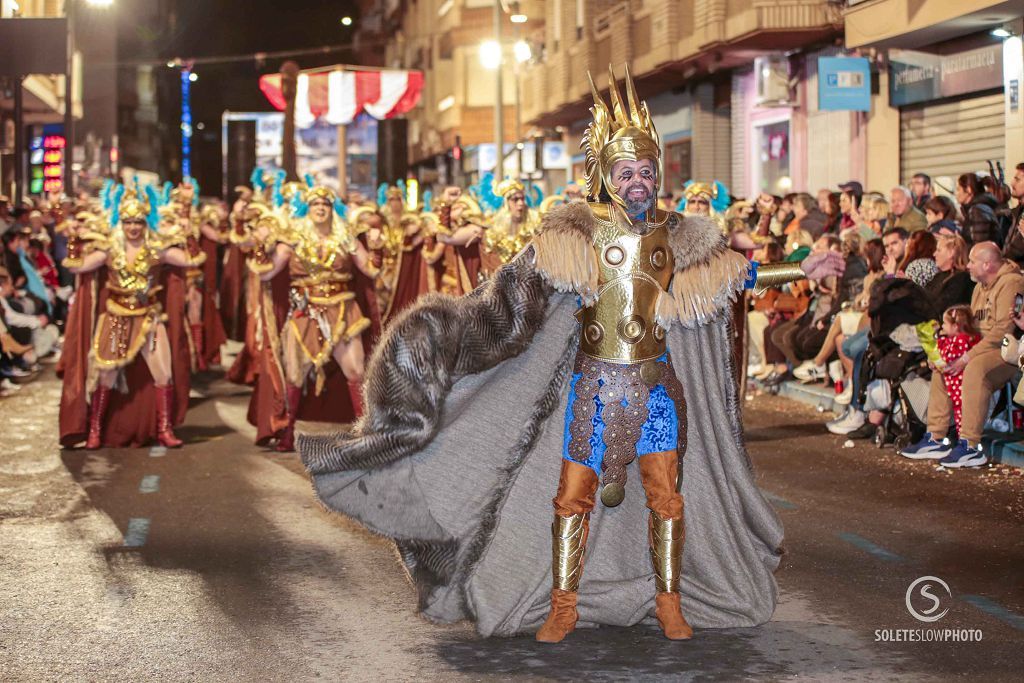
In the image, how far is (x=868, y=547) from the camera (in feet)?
27.7

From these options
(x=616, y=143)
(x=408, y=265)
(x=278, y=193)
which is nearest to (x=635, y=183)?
(x=616, y=143)

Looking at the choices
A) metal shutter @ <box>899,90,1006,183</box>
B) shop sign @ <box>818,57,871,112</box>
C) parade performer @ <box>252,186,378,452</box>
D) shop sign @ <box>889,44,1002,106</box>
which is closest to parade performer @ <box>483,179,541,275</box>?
parade performer @ <box>252,186,378,452</box>

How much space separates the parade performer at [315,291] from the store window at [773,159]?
47.4ft

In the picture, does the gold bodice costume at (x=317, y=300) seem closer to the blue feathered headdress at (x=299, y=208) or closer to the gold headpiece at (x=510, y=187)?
the blue feathered headdress at (x=299, y=208)

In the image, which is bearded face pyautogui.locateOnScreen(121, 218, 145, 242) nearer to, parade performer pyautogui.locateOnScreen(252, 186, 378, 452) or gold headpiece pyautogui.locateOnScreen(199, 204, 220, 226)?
parade performer pyautogui.locateOnScreen(252, 186, 378, 452)

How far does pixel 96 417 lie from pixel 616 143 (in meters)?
7.67

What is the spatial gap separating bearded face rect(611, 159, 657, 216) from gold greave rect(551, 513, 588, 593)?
1.25 metres

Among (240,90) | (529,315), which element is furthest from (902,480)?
(240,90)

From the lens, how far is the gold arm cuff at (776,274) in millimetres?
6762

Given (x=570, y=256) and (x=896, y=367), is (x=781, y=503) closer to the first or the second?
(x=896, y=367)

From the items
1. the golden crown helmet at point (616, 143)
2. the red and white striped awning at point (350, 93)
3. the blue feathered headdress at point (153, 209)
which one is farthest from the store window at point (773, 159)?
the red and white striped awning at point (350, 93)

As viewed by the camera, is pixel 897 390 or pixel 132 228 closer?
pixel 897 390

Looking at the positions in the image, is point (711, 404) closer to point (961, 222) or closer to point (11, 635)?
point (11, 635)

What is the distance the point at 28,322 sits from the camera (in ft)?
66.1
